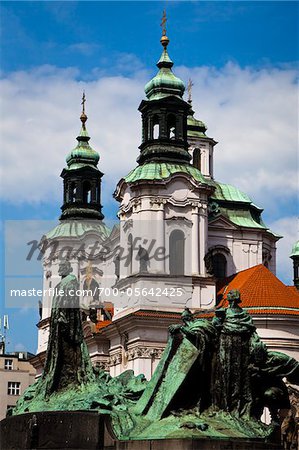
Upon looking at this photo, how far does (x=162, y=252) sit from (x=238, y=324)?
1330 inches

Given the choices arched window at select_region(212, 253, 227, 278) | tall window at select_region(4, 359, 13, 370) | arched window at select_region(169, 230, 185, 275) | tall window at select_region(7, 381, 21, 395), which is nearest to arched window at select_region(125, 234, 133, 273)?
arched window at select_region(169, 230, 185, 275)

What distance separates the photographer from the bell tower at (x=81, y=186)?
212ft

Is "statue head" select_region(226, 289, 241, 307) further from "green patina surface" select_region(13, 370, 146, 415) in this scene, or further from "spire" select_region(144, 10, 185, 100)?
"spire" select_region(144, 10, 185, 100)

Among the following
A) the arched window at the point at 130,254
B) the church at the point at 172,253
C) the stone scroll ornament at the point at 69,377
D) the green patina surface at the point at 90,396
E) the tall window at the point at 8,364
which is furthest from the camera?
the tall window at the point at 8,364

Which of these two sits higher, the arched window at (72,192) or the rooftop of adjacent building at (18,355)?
the arched window at (72,192)

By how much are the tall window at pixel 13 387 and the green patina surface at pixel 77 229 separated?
13.4m

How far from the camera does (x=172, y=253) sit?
166ft

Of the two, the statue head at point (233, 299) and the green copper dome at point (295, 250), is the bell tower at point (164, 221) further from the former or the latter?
the statue head at point (233, 299)

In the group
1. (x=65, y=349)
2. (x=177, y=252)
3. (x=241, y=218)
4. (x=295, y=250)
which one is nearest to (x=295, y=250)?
(x=295, y=250)

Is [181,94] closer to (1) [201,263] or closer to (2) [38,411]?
(1) [201,263]

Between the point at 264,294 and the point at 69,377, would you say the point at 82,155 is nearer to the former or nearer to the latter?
the point at 264,294

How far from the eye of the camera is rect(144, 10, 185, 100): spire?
5356 cm

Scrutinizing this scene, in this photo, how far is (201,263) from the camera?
2012 inches

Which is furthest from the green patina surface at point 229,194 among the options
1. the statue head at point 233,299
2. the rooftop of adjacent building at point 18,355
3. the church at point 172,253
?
the statue head at point 233,299
